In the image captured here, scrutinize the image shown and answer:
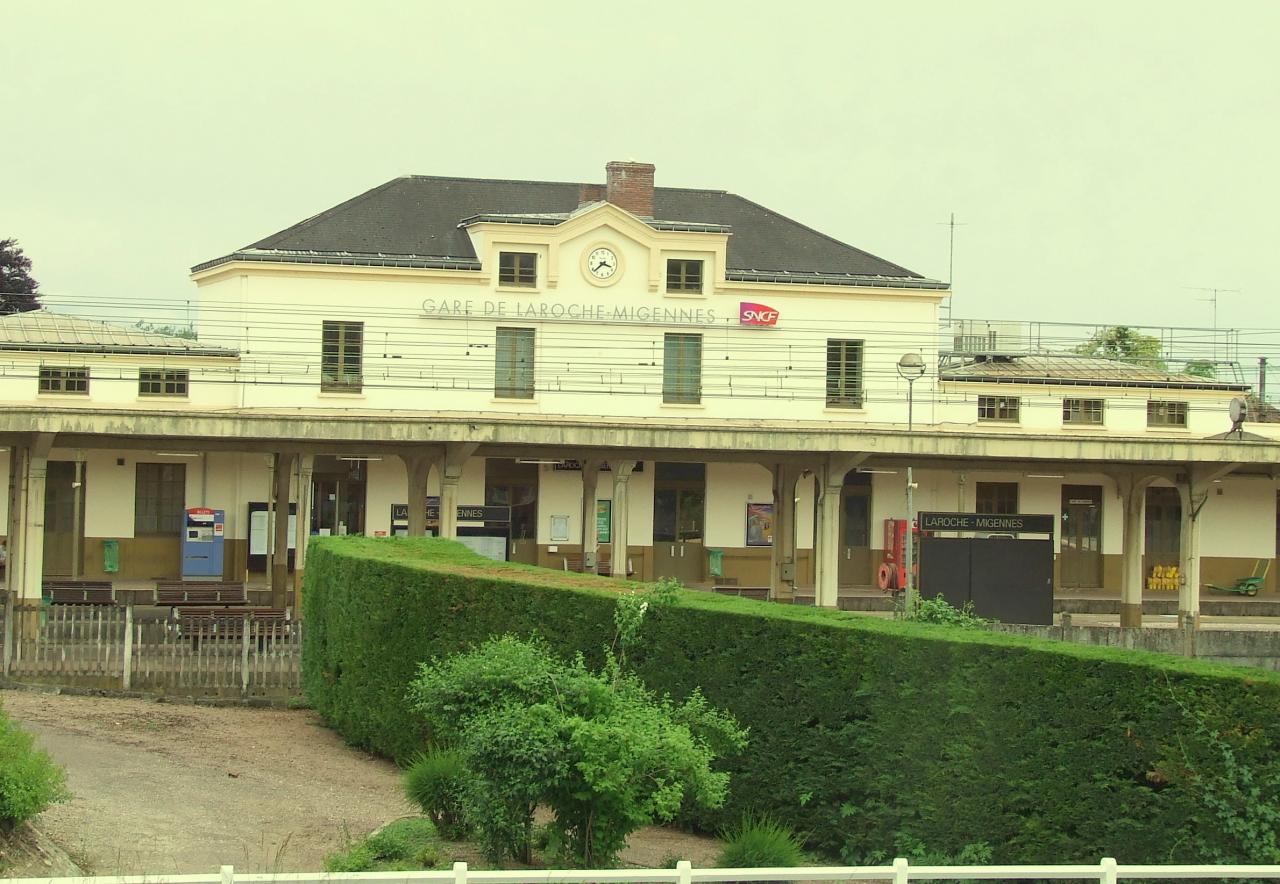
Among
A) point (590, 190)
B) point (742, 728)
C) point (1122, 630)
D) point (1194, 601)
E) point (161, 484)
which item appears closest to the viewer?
point (742, 728)

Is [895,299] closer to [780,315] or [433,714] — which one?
[780,315]

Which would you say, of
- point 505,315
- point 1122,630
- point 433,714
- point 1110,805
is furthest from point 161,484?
point 1110,805

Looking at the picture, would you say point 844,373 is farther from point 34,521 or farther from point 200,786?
point 200,786

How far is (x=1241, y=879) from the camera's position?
1010 cm

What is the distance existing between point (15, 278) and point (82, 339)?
2942 cm

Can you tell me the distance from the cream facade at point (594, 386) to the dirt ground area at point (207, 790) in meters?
17.3

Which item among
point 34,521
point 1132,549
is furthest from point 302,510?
point 1132,549

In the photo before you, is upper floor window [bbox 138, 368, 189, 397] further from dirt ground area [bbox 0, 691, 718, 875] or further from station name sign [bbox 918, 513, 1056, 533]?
station name sign [bbox 918, 513, 1056, 533]

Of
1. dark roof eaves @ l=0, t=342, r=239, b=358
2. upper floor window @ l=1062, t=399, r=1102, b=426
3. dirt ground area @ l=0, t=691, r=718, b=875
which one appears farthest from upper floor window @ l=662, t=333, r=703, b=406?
dirt ground area @ l=0, t=691, r=718, b=875

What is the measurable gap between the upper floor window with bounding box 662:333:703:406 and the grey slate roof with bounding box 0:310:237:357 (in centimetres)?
1075

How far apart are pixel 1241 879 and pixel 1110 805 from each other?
42.6 inches

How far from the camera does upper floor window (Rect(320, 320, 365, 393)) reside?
1590 inches

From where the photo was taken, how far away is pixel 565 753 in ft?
35.7

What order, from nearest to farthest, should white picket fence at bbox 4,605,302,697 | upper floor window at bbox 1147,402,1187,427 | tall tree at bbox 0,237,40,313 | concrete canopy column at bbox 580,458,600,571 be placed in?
white picket fence at bbox 4,605,302,697 < concrete canopy column at bbox 580,458,600,571 < upper floor window at bbox 1147,402,1187,427 < tall tree at bbox 0,237,40,313
